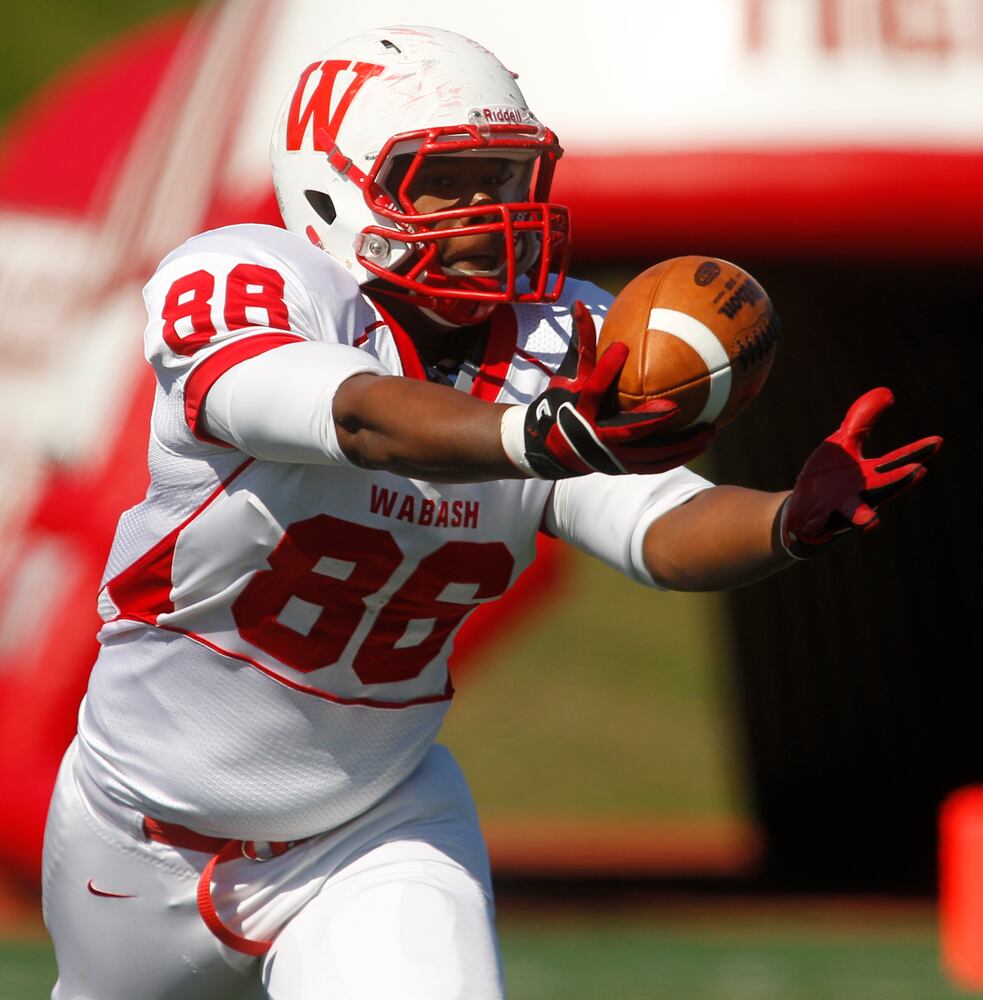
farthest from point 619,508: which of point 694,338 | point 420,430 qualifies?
point 420,430

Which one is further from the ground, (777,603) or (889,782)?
(777,603)

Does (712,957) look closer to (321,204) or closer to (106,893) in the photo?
(106,893)

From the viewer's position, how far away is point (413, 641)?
2789 millimetres

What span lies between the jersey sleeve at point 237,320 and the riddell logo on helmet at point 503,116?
29 cm

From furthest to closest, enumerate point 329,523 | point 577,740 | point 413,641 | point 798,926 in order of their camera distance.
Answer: point 577,740 < point 798,926 < point 413,641 < point 329,523

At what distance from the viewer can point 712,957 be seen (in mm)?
6242

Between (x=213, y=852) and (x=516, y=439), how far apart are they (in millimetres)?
947

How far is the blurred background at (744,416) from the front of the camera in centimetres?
590

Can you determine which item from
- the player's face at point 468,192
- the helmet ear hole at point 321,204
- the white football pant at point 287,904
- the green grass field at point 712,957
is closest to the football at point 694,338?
the player's face at point 468,192

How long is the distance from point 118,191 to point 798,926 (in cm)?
364

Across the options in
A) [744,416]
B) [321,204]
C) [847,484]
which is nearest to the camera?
[847,484]

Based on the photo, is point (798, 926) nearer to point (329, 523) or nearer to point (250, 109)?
point (250, 109)

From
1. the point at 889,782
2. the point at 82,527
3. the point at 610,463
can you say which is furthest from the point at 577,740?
the point at 610,463

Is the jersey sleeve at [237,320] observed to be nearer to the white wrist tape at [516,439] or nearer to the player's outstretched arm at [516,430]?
the player's outstretched arm at [516,430]
